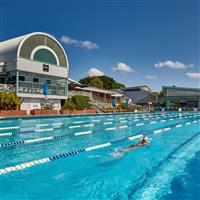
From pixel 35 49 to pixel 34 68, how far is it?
6.74 feet

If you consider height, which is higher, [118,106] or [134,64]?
[134,64]

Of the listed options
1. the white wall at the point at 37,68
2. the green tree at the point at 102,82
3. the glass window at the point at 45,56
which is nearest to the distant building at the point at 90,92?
the white wall at the point at 37,68

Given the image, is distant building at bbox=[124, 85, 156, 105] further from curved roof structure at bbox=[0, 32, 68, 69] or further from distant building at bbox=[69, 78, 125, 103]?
curved roof structure at bbox=[0, 32, 68, 69]

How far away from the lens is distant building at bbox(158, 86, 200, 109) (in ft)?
149

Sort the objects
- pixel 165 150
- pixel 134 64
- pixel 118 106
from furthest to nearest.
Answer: pixel 134 64, pixel 118 106, pixel 165 150

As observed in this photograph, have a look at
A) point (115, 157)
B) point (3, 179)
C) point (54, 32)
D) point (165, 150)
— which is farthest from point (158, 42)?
point (3, 179)

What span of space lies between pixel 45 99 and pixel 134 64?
56.1 feet

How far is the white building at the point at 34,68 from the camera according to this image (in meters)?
21.4

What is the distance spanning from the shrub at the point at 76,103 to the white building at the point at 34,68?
112 cm

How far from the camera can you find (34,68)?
22.7 m

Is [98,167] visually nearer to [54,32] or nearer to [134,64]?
[54,32]

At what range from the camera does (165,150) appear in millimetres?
8062

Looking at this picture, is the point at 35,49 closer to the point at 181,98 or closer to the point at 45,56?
the point at 45,56

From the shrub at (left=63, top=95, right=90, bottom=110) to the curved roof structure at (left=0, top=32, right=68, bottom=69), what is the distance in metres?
4.33
